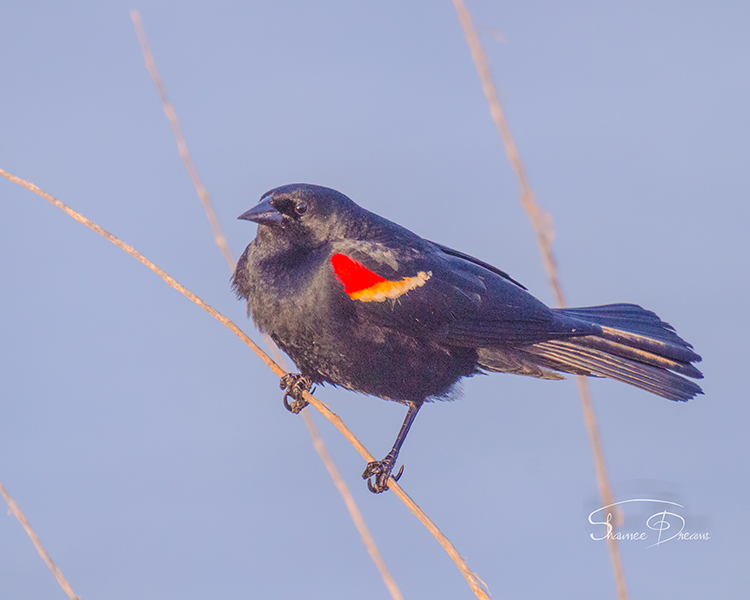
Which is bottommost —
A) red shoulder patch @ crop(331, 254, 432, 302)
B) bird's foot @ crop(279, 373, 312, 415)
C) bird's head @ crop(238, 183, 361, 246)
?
bird's foot @ crop(279, 373, 312, 415)

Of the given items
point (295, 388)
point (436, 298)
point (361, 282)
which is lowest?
point (295, 388)

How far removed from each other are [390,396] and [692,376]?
844mm

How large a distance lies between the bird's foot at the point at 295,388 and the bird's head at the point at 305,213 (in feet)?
1.34

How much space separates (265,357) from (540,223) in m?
0.80

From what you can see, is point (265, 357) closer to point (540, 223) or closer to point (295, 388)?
point (295, 388)

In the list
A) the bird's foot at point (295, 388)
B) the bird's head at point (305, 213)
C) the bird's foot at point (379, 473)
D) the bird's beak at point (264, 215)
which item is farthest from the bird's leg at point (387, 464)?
the bird's beak at point (264, 215)

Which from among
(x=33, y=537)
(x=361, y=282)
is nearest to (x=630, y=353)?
(x=361, y=282)

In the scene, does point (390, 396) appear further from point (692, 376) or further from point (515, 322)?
point (692, 376)

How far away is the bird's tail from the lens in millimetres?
2059

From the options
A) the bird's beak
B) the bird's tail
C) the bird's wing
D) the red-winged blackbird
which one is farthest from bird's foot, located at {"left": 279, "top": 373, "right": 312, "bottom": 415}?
the bird's tail

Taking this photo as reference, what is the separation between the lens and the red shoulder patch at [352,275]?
6.29 ft

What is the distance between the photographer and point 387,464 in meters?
2.13

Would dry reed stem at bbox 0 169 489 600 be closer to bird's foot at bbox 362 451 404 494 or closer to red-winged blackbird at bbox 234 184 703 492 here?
red-winged blackbird at bbox 234 184 703 492

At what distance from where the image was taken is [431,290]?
2041 millimetres
